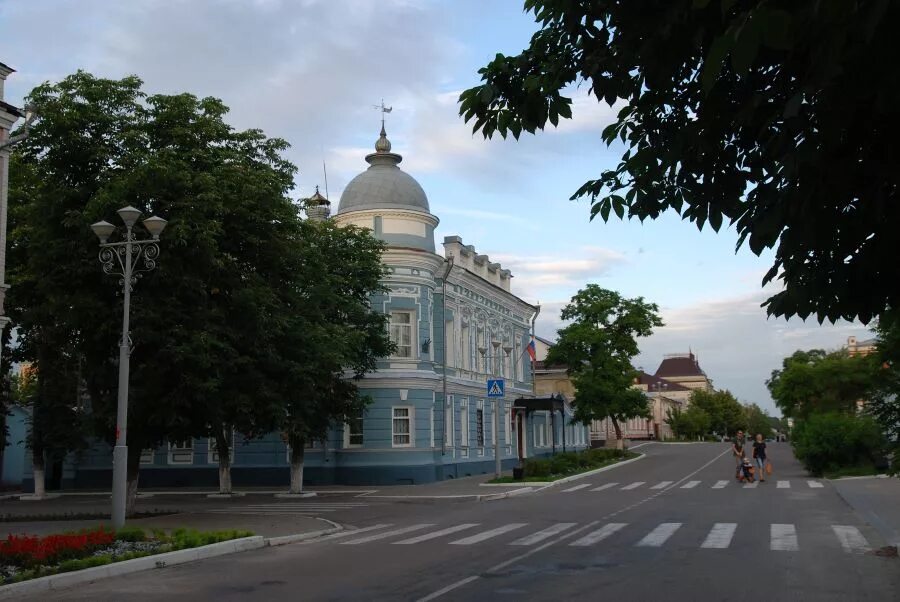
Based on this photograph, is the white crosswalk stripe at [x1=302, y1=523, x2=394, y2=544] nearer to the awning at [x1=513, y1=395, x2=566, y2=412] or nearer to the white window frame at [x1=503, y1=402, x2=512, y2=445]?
the white window frame at [x1=503, y1=402, x2=512, y2=445]

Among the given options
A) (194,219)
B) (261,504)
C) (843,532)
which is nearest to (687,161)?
(843,532)

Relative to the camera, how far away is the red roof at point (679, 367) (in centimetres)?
19175

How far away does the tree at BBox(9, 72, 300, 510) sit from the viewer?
20.3m

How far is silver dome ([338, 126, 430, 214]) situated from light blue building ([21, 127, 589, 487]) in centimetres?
6

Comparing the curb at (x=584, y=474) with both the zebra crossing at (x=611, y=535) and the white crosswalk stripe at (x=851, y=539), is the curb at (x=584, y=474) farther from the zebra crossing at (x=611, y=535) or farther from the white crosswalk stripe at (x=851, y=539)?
the white crosswalk stripe at (x=851, y=539)

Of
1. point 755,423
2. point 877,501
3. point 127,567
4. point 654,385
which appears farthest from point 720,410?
point 127,567

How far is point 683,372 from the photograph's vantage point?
19175 centimetres

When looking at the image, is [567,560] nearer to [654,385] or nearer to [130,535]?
[130,535]

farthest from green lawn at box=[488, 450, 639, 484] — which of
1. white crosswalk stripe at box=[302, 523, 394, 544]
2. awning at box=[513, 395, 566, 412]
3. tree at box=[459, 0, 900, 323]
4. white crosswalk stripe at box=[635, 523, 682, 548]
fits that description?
tree at box=[459, 0, 900, 323]

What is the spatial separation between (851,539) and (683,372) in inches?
7173

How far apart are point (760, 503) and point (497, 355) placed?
2537cm

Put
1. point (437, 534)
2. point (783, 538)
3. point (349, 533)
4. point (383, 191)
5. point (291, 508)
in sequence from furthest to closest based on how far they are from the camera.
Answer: point (383, 191) → point (291, 508) → point (349, 533) → point (437, 534) → point (783, 538)

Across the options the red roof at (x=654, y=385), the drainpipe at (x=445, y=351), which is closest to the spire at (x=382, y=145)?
the drainpipe at (x=445, y=351)

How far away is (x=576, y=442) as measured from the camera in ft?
213
